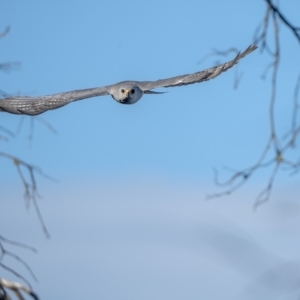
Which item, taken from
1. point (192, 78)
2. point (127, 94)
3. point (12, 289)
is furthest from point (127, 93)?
point (12, 289)

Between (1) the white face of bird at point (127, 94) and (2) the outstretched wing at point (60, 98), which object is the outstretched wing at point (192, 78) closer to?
(1) the white face of bird at point (127, 94)

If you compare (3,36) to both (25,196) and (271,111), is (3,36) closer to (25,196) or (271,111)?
(25,196)

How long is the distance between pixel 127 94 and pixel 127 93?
0.02 metres

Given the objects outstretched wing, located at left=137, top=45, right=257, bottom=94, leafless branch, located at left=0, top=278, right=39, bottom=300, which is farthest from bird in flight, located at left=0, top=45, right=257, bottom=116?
leafless branch, located at left=0, top=278, right=39, bottom=300

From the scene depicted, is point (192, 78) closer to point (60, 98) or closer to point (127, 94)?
point (127, 94)

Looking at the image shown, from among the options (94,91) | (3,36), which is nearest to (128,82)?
(94,91)

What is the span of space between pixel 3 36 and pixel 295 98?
7.41 feet

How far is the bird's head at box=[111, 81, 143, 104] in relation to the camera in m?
11.0

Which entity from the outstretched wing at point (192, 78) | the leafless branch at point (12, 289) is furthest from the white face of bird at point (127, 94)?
the leafless branch at point (12, 289)

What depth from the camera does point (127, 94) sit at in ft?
36.0

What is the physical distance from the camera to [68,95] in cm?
1075

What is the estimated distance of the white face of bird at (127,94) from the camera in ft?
36.0

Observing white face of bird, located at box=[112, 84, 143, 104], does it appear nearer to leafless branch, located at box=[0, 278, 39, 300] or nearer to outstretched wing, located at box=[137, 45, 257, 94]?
outstretched wing, located at box=[137, 45, 257, 94]

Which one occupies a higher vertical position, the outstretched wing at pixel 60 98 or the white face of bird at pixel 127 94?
the white face of bird at pixel 127 94
